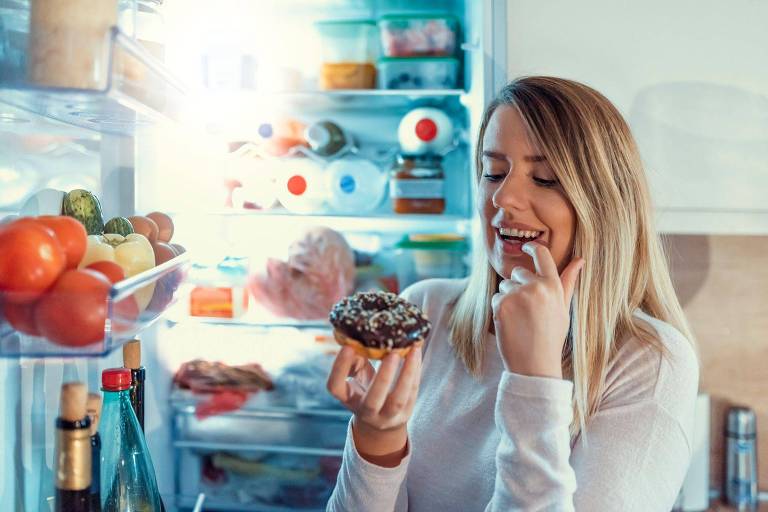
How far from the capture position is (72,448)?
2.68 feet

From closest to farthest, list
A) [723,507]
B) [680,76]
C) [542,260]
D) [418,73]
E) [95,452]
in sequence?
[95,452] → [542,260] → [680,76] → [418,73] → [723,507]

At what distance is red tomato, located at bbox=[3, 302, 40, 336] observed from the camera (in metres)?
0.75

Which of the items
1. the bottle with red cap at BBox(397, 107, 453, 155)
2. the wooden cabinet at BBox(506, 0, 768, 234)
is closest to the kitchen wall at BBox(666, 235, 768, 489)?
the wooden cabinet at BBox(506, 0, 768, 234)

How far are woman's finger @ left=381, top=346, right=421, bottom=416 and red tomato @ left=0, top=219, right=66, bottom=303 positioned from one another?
1.52ft

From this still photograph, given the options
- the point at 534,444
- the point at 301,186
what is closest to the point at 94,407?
the point at 534,444

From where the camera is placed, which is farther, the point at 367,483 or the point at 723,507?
the point at 723,507

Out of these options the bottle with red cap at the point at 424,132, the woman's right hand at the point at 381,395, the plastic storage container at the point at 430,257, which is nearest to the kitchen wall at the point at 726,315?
the plastic storage container at the point at 430,257

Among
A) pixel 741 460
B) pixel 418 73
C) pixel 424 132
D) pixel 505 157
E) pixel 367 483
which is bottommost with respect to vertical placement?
pixel 741 460

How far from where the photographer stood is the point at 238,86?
1.83 metres

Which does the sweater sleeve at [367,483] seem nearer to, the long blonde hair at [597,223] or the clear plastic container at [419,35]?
the long blonde hair at [597,223]

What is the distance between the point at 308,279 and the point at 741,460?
1.16 meters

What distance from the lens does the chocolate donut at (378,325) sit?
42.3 inches

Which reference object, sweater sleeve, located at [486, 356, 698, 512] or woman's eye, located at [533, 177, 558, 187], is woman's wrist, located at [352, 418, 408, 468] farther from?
woman's eye, located at [533, 177, 558, 187]

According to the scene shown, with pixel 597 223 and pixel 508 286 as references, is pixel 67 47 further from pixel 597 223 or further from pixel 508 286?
pixel 597 223
